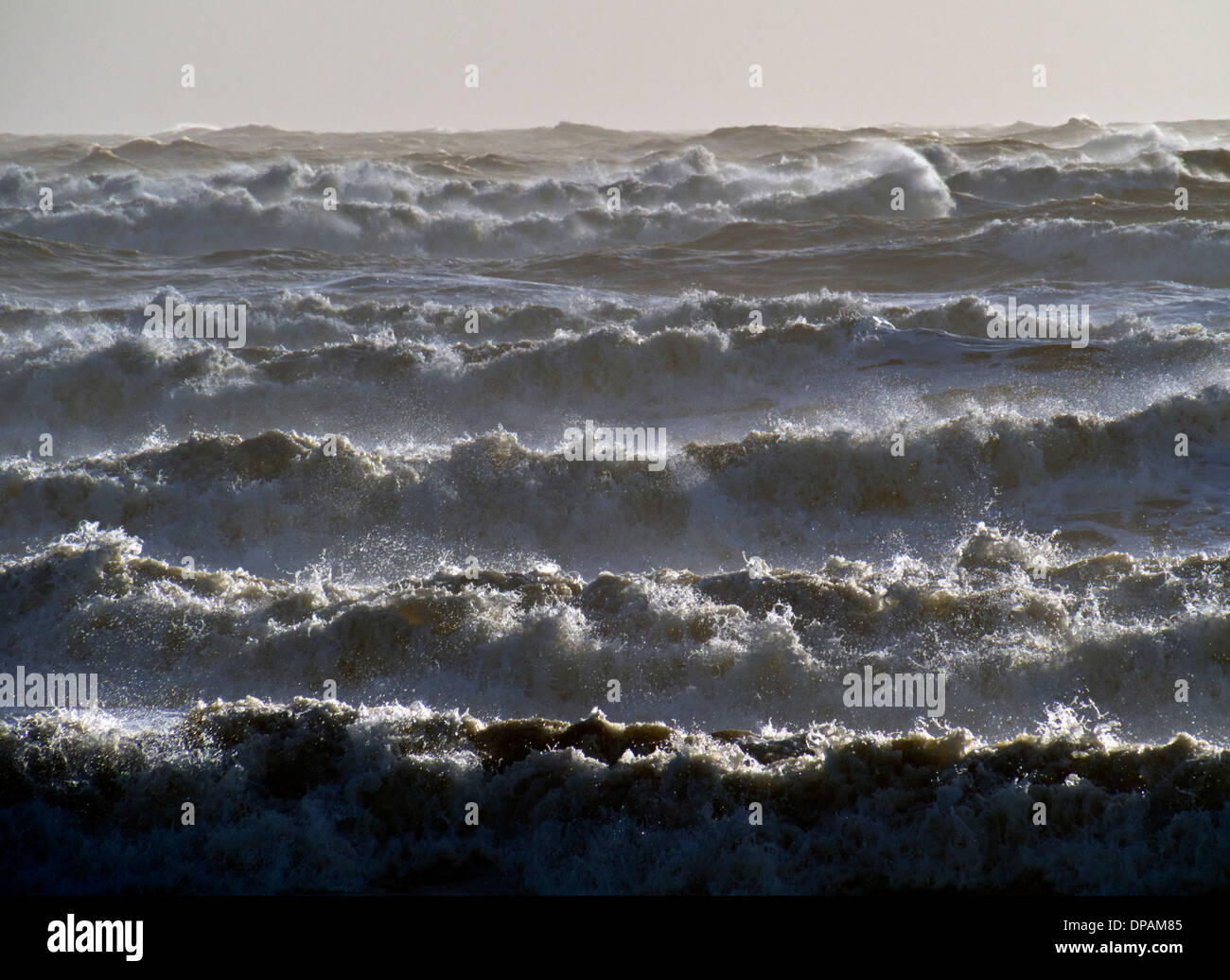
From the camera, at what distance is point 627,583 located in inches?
246

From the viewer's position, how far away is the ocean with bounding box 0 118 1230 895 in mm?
4066

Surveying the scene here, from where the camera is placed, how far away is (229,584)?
6.51m

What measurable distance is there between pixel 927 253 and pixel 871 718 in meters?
16.0

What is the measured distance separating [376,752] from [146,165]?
3614cm

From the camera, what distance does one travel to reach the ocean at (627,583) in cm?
407

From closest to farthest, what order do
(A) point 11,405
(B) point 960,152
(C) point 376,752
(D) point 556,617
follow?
(C) point 376,752
(D) point 556,617
(A) point 11,405
(B) point 960,152

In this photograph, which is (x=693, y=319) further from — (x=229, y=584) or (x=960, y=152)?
(x=960, y=152)

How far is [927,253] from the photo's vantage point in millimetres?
19641

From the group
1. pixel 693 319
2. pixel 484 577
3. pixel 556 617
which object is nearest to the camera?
pixel 556 617

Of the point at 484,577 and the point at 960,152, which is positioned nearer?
the point at 484,577
